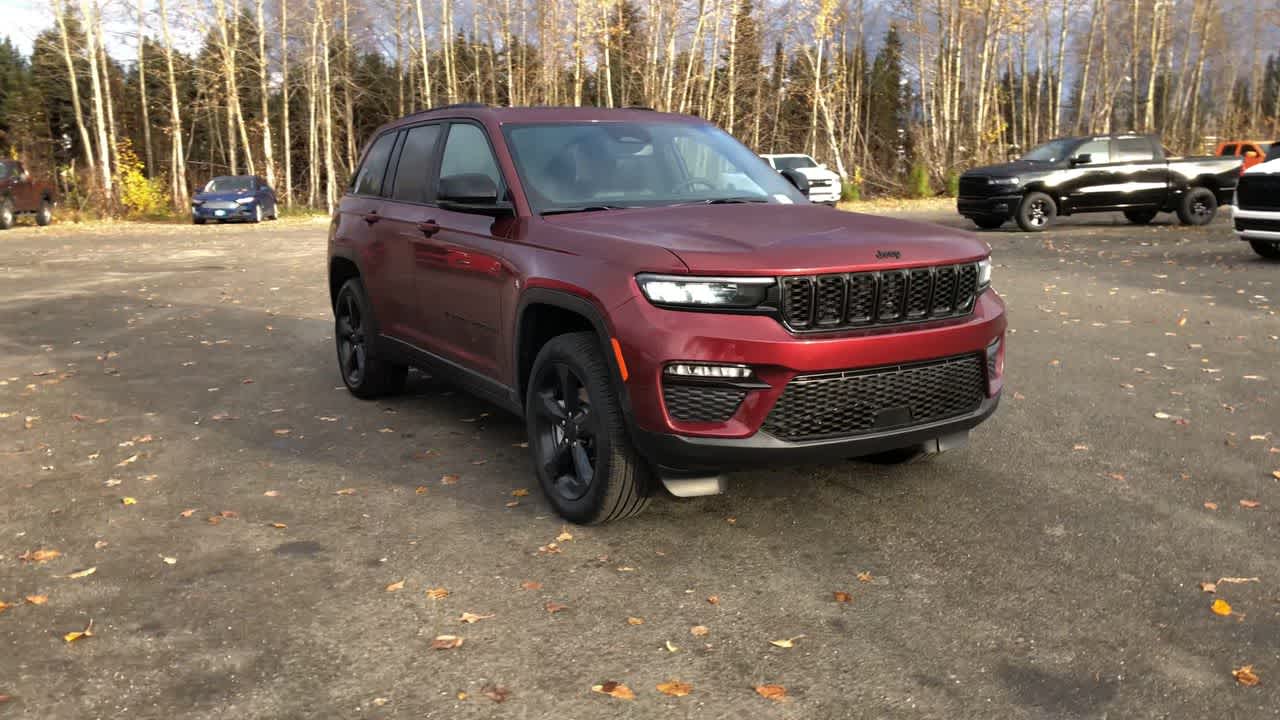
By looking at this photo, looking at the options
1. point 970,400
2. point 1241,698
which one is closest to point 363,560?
point 970,400

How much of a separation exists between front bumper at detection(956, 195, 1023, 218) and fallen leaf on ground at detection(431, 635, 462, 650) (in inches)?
801

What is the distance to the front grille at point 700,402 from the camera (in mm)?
4297

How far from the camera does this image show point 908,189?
3781 cm

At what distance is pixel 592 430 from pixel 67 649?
6.91 ft

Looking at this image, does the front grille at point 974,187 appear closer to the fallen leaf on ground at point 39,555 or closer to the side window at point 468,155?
the side window at point 468,155

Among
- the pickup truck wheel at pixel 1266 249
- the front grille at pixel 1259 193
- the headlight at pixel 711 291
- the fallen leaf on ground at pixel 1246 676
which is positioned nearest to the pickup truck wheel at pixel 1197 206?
the pickup truck wheel at pixel 1266 249

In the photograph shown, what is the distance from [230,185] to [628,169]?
97.9 feet

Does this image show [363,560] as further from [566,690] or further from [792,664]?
[792,664]

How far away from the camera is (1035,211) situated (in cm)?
2231

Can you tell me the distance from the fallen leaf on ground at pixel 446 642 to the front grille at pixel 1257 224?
563 inches

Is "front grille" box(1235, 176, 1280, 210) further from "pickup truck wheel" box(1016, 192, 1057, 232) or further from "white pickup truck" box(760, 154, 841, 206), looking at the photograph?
"white pickup truck" box(760, 154, 841, 206)

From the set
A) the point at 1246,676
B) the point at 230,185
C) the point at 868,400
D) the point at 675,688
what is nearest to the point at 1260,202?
the point at 868,400

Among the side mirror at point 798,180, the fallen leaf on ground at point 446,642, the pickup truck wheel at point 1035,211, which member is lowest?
the fallen leaf on ground at point 446,642

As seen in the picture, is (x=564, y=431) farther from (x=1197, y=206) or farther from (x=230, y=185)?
(x=230, y=185)
